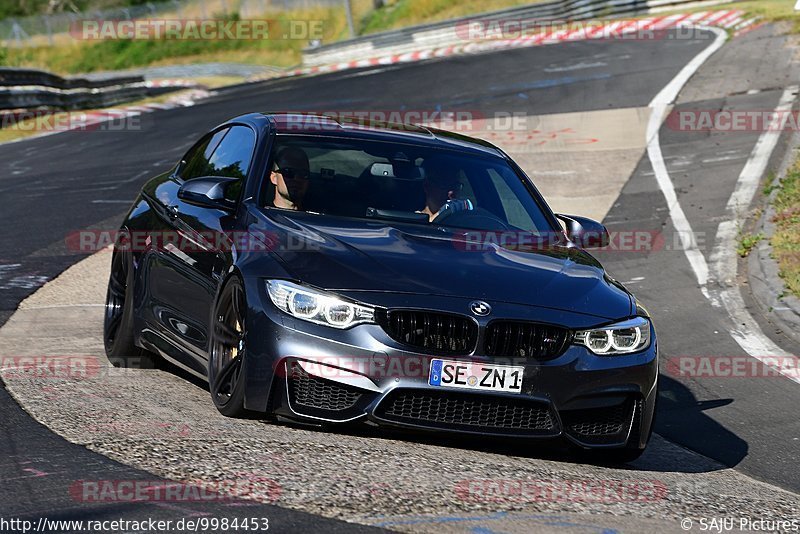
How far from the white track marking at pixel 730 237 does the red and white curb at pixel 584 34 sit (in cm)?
1295

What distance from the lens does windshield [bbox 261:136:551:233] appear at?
6.50m

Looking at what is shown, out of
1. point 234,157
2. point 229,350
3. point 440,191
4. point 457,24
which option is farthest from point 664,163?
point 457,24

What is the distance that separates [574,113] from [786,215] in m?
8.41

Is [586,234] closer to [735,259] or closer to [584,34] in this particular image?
[735,259]

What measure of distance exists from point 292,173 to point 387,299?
143 centimetres

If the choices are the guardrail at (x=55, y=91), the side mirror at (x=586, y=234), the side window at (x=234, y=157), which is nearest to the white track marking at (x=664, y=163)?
the side mirror at (x=586, y=234)

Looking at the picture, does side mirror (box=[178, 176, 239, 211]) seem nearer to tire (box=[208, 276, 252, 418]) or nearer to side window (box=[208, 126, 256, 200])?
side window (box=[208, 126, 256, 200])

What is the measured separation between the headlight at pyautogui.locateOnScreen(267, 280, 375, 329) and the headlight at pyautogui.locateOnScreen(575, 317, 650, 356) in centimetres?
99

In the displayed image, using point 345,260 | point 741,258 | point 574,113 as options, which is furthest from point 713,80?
point 345,260

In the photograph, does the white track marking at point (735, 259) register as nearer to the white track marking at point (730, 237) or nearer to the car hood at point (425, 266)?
the white track marking at point (730, 237)

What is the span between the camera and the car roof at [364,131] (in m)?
6.96

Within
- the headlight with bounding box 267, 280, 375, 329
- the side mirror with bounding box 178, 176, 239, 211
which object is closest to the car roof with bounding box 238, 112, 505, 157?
the side mirror with bounding box 178, 176, 239, 211

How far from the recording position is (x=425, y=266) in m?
5.73

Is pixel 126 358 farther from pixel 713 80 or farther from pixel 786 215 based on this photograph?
pixel 713 80
